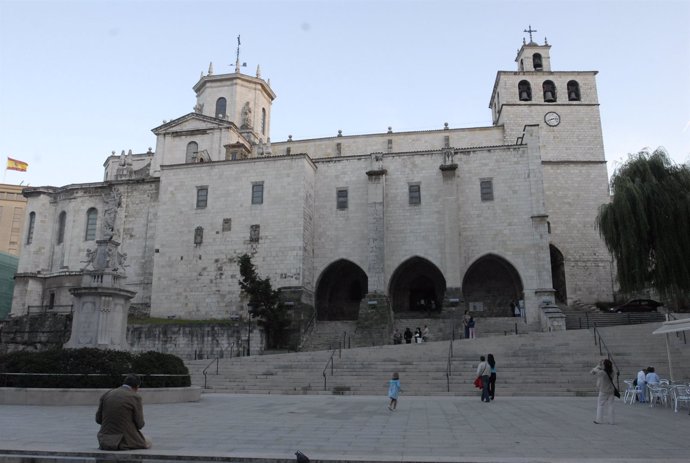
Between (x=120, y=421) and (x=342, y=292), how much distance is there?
97.8 ft

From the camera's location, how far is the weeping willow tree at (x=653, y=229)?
2289cm

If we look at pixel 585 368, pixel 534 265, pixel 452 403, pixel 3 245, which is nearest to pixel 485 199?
pixel 534 265

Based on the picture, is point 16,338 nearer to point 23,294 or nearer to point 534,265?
point 23,294

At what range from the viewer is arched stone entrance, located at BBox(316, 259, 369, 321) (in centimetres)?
3591

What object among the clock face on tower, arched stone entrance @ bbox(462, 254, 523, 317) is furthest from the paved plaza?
the clock face on tower

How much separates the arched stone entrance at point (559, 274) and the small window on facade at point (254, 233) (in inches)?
769

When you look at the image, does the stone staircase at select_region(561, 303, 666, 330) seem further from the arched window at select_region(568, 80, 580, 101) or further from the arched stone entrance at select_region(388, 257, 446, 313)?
the arched window at select_region(568, 80, 580, 101)

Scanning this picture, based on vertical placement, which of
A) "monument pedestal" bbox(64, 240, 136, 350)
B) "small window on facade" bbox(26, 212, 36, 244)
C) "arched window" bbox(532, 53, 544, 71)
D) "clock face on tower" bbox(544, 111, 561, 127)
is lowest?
"monument pedestal" bbox(64, 240, 136, 350)

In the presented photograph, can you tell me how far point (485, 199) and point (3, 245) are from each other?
61.6 metres

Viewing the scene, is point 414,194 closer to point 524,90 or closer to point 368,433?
point 524,90

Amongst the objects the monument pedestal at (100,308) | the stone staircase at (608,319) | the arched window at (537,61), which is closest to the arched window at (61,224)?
the monument pedestal at (100,308)

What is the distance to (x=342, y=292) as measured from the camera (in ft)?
121

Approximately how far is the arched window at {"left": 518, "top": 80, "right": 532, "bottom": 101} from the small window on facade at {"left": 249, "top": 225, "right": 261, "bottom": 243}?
74.1 ft

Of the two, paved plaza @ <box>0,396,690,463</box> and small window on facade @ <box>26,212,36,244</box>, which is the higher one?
small window on facade @ <box>26,212,36,244</box>
